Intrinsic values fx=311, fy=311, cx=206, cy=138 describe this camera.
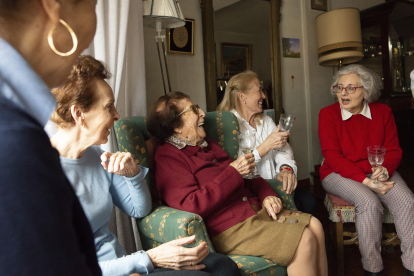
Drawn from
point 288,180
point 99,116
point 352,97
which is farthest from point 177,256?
point 352,97

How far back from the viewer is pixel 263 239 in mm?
1450

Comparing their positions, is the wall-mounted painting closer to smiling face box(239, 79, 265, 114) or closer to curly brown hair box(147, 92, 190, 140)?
smiling face box(239, 79, 265, 114)

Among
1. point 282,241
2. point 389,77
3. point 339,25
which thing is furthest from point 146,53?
point 389,77

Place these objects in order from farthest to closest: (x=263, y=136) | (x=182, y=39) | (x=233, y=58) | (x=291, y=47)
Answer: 1. (x=291, y=47)
2. (x=233, y=58)
3. (x=182, y=39)
4. (x=263, y=136)

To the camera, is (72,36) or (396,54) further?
(396,54)

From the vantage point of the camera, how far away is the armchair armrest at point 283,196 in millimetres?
1873

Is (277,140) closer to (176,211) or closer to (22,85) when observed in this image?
(176,211)

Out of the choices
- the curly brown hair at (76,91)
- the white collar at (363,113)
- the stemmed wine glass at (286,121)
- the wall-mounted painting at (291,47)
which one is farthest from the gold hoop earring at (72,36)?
the wall-mounted painting at (291,47)

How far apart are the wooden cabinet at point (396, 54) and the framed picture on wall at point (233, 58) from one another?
5.63ft

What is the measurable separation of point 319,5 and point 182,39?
82.5 inches

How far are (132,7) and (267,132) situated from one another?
→ 128cm

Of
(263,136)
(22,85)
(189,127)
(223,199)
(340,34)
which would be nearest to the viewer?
(22,85)

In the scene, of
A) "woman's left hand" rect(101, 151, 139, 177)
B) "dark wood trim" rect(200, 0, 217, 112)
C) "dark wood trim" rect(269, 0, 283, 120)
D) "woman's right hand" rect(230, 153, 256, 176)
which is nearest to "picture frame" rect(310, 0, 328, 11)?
"dark wood trim" rect(269, 0, 283, 120)

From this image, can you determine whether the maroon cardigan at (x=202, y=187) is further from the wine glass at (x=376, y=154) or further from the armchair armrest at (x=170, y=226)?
the wine glass at (x=376, y=154)
